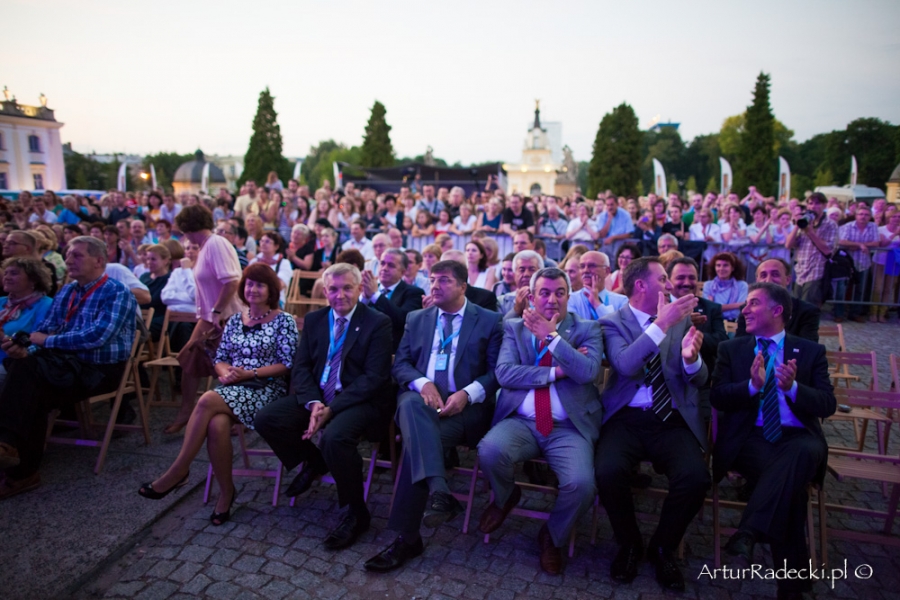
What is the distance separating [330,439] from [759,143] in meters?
36.5

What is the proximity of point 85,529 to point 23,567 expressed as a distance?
0.41 meters

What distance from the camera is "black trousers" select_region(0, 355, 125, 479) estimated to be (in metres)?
4.09

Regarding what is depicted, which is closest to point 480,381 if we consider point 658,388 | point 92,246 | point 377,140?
point 658,388

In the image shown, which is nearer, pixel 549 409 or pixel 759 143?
pixel 549 409

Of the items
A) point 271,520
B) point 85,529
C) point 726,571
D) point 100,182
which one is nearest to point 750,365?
point 726,571

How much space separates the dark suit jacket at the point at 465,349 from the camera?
4066 mm

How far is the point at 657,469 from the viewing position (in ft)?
11.6

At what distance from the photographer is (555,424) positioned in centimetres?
373

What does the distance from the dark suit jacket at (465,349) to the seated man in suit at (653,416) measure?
0.80m

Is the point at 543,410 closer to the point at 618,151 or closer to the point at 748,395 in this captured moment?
the point at 748,395

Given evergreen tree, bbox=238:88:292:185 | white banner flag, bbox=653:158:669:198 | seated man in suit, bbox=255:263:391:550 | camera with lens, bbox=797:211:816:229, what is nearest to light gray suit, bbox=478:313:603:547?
seated man in suit, bbox=255:263:391:550

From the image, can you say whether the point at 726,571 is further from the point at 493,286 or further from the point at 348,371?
the point at 493,286

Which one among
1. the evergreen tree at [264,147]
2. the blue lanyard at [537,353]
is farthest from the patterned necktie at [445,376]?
the evergreen tree at [264,147]

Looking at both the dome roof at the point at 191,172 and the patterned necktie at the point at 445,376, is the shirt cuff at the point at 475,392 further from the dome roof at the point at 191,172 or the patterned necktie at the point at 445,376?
the dome roof at the point at 191,172
